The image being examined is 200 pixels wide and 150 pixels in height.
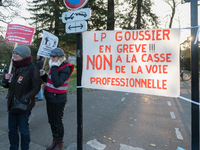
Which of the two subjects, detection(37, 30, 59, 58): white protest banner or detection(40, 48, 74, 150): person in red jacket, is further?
detection(37, 30, 59, 58): white protest banner

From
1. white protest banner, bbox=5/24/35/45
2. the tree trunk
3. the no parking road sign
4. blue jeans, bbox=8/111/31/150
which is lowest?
blue jeans, bbox=8/111/31/150

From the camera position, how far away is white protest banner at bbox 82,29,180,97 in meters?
2.19

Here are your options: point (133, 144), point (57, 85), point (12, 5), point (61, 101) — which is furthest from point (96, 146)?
point (12, 5)

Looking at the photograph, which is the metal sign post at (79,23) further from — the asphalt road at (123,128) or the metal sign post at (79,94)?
the asphalt road at (123,128)

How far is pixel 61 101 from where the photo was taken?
2898mm

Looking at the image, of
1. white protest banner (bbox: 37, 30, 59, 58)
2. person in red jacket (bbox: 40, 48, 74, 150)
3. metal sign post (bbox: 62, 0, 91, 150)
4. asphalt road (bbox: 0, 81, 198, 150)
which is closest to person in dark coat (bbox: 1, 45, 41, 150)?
person in red jacket (bbox: 40, 48, 74, 150)

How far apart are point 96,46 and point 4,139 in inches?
110

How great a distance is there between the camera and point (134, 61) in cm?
236

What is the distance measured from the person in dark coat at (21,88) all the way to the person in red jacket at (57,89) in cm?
27

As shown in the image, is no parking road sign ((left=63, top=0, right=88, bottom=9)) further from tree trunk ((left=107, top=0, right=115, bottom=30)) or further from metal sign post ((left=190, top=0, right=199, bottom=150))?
tree trunk ((left=107, top=0, right=115, bottom=30))

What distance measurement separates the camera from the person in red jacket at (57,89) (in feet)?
9.14

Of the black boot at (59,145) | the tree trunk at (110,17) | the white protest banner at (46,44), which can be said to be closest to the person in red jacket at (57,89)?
the black boot at (59,145)

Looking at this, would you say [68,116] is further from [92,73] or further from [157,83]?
[157,83]

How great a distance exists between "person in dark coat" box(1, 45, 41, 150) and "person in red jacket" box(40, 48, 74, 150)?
27 centimetres
